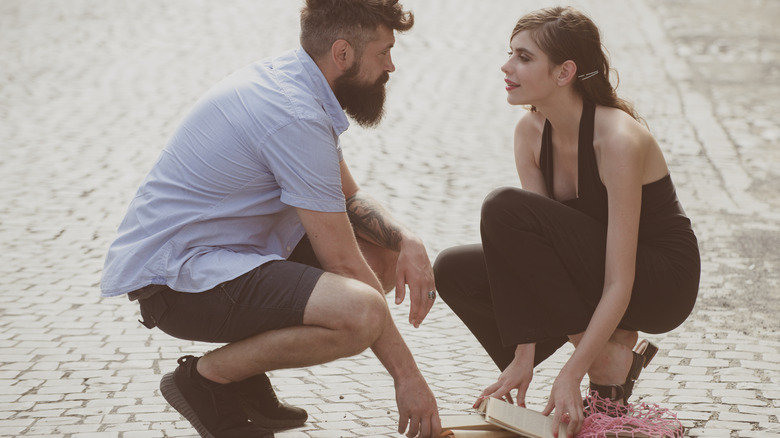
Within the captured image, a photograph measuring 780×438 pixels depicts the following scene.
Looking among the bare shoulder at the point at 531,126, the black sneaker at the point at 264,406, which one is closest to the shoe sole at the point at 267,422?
the black sneaker at the point at 264,406

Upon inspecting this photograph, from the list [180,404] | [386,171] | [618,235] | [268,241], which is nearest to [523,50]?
[618,235]

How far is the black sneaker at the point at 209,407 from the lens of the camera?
362cm

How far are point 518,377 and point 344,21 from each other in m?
1.39

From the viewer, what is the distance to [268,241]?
12.4ft

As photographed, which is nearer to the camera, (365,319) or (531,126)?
(365,319)

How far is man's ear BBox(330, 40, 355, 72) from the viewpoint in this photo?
369cm

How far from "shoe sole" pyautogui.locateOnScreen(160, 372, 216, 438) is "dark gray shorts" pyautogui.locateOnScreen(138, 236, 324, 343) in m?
0.20

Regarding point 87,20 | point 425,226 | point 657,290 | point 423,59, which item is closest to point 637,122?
point 657,290

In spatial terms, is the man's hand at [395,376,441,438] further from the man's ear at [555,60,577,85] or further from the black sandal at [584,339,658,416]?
the man's ear at [555,60,577,85]

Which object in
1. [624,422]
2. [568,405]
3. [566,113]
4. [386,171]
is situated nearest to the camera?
[568,405]

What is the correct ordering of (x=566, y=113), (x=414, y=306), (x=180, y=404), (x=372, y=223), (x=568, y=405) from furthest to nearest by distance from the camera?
1. (x=372, y=223)
2. (x=566, y=113)
3. (x=414, y=306)
4. (x=180, y=404)
5. (x=568, y=405)

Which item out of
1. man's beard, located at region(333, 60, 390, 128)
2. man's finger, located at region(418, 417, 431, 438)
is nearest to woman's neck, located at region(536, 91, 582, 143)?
man's beard, located at region(333, 60, 390, 128)

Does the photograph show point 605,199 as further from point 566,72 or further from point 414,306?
point 414,306

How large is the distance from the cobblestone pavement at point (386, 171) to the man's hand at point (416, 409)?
1.57ft
